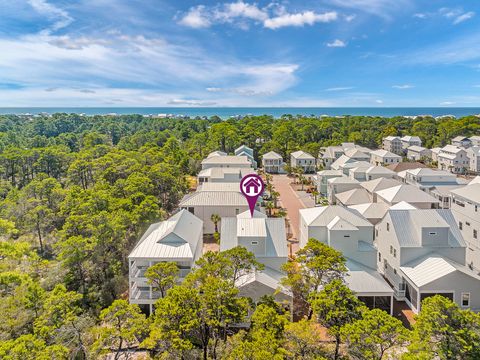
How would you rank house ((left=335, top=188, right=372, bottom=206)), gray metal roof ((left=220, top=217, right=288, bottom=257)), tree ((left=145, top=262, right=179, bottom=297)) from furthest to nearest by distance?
1. house ((left=335, top=188, right=372, bottom=206))
2. gray metal roof ((left=220, top=217, right=288, bottom=257))
3. tree ((left=145, top=262, right=179, bottom=297))

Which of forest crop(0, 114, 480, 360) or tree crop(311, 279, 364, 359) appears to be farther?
tree crop(311, 279, 364, 359)

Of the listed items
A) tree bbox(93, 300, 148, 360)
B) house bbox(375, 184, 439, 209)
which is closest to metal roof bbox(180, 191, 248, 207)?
house bbox(375, 184, 439, 209)

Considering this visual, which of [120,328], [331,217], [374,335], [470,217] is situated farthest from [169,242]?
[470,217]

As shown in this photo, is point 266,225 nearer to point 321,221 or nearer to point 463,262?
point 321,221

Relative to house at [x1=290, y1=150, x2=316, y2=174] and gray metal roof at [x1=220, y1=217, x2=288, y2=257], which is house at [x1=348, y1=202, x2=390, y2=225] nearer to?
gray metal roof at [x1=220, y1=217, x2=288, y2=257]

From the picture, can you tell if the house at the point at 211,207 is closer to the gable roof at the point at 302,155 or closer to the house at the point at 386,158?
the gable roof at the point at 302,155

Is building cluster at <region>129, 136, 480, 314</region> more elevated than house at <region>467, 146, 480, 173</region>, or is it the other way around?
house at <region>467, 146, 480, 173</region>
